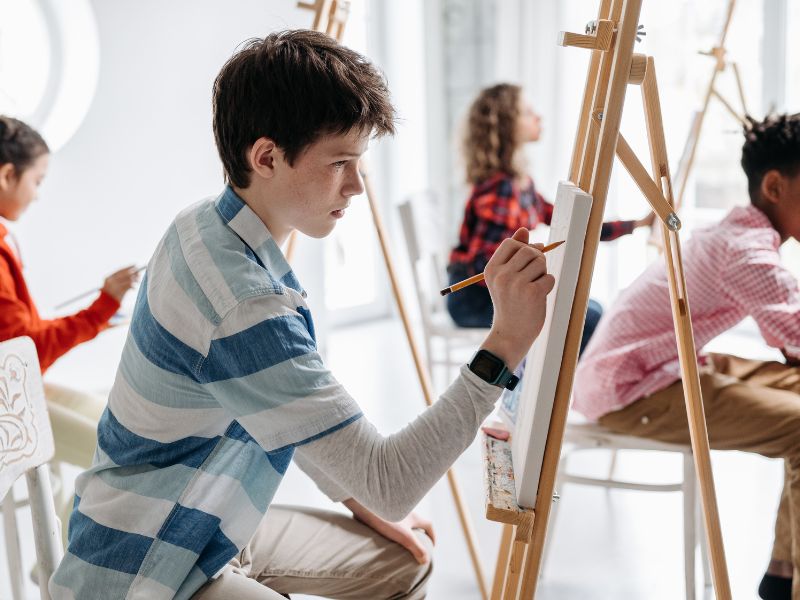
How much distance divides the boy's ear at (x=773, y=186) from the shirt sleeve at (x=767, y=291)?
14cm

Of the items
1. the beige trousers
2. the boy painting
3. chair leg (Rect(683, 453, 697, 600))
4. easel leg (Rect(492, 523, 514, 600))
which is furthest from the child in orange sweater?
chair leg (Rect(683, 453, 697, 600))

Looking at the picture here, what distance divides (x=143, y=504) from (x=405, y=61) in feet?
14.0

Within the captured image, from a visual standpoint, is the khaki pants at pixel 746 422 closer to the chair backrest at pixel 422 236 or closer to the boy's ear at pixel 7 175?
the chair backrest at pixel 422 236

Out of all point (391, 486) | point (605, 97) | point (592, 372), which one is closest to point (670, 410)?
point (592, 372)

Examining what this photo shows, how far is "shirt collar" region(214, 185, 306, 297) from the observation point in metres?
1.18

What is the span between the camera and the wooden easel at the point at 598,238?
115cm

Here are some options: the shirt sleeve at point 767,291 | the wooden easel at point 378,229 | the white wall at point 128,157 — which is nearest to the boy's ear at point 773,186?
the shirt sleeve at point 767,291

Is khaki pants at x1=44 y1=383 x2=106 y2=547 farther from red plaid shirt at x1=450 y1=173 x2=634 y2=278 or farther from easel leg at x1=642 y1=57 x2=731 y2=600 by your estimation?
red plaid shirt at x1=450 y1=173 x2=634 y2=278

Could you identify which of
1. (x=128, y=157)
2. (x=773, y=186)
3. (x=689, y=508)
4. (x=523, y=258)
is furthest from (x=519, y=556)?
(x=128, y=157)

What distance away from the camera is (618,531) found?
2520mm

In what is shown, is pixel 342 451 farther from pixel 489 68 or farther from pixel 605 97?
pixel 489 68

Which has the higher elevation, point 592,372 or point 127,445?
point 127,445

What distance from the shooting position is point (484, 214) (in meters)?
3.36

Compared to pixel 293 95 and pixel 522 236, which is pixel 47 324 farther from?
pixel 522 236
